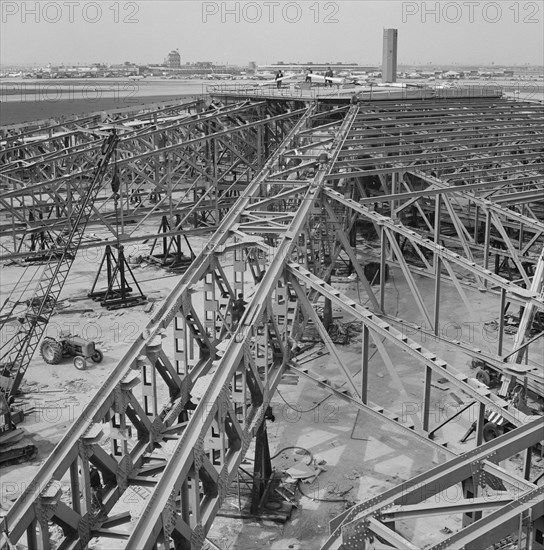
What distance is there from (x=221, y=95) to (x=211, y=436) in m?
33.3

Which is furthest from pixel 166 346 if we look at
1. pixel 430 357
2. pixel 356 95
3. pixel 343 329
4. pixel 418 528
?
pixel 356 95

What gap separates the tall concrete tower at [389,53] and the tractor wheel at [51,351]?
3340cm

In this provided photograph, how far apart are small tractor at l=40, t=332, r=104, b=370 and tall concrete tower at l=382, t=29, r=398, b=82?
→ 33.2 meters

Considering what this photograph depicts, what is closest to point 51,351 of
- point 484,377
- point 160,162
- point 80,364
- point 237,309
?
point 80,364

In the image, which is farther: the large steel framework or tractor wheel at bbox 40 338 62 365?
tractor wheel at bbox 40 338 62 365

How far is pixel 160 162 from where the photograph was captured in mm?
37406

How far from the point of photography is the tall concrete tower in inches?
2012

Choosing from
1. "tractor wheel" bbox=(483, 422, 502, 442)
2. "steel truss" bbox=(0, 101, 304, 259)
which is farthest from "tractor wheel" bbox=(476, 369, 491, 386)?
"steel truss" bbox=(0, 101, 304, 259)

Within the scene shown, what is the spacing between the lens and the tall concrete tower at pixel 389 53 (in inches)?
2012

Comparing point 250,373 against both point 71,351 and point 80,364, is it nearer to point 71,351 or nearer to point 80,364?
point 80,364

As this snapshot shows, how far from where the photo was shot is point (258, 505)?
1619 centimetres

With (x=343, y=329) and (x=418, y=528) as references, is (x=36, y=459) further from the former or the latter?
(x=343, y=329)

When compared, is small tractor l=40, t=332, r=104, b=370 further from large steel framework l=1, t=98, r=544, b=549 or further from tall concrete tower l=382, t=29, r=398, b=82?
tall concrete tower l=382, t=29, r=398, b=82

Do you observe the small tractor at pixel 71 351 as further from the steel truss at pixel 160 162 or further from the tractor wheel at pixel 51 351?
the steel truss at pixel 160 162
